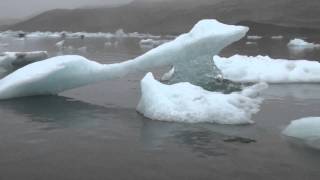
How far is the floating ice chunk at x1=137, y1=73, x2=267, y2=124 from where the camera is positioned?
14430mm

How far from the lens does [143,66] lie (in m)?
17.3

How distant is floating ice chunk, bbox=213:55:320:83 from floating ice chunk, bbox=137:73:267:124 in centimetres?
933

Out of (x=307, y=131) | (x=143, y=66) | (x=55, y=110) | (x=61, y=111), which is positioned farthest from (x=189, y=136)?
(x=55, y=110)

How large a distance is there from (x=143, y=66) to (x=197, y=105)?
3.22 meters

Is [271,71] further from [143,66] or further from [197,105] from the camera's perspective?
[197,105]

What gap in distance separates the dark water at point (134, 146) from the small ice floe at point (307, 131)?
0.63 feet

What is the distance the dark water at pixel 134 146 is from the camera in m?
10.3

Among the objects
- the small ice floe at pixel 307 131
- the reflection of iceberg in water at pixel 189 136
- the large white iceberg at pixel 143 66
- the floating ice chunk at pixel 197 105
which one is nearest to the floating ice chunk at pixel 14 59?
the large white iceberg at pixel 143 66

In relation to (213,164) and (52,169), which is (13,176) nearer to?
(52,169)

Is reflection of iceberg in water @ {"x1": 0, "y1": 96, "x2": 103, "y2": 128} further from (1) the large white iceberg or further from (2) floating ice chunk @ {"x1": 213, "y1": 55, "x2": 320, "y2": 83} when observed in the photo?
(2) floating ice chunk @ {"x1": 213, "y1": 55, "x2": 320, "y2": 83}

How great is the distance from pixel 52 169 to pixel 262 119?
6.98 meters

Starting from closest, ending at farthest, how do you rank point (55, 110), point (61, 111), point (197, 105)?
1. point (197, 105)
2. point (61, 111)
3. point (55, 110)

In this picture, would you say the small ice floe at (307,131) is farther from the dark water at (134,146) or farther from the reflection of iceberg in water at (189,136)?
the reflection of iceberg in water at (189,136)

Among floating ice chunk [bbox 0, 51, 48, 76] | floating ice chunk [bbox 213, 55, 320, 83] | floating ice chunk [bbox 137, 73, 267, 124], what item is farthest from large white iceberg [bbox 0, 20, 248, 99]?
floating ice chunk [bbox 0, 51, 48, 76]
